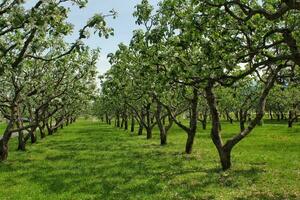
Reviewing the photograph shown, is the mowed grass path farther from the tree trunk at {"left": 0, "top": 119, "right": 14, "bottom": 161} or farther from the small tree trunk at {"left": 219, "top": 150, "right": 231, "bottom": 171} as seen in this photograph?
the tree trunk at {"left": 0, "top": 119, "right": 14, "bottom": 161}

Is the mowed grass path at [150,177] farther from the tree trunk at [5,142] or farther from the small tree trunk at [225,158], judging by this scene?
the tree trunk at [5,142]

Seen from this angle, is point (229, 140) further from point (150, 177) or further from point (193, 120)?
point (193, 120)

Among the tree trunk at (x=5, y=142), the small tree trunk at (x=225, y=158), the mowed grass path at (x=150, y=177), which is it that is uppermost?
the tree trunk at (x=5, y=142)

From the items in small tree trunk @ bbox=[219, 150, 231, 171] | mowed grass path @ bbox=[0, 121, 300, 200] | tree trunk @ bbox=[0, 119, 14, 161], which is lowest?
mowed grass path @ bbox=[0, 121, 300, 200]

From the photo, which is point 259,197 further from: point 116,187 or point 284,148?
point 284,148

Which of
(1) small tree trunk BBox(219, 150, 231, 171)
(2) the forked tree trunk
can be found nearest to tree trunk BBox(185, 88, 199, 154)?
(2) the forked tree trunk

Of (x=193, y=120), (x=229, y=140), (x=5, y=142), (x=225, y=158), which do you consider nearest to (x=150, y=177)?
(x=225, y=158)

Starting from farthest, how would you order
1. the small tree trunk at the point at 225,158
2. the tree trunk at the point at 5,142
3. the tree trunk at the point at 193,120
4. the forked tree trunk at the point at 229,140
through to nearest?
the tree trunk at the point at 193,120, the tree trunk at the point at 5,142, the small tree trunk at the point at 225,158, the forked tree trunk at the point at 229,140

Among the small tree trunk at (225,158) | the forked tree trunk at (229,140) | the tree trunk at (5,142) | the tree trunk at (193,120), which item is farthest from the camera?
the tree trunk at (193,120)

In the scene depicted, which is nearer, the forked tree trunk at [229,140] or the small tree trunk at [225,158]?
the forked tree trunk at [229,140]

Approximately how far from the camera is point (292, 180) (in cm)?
2519

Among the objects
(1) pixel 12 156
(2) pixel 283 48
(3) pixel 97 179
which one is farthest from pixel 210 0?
(1) pixel 12 156

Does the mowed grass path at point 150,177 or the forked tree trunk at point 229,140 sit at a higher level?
the forked tree trunk at point 229,140

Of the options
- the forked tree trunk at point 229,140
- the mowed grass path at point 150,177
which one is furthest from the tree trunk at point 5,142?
the forked tree trunk at point 229,140
